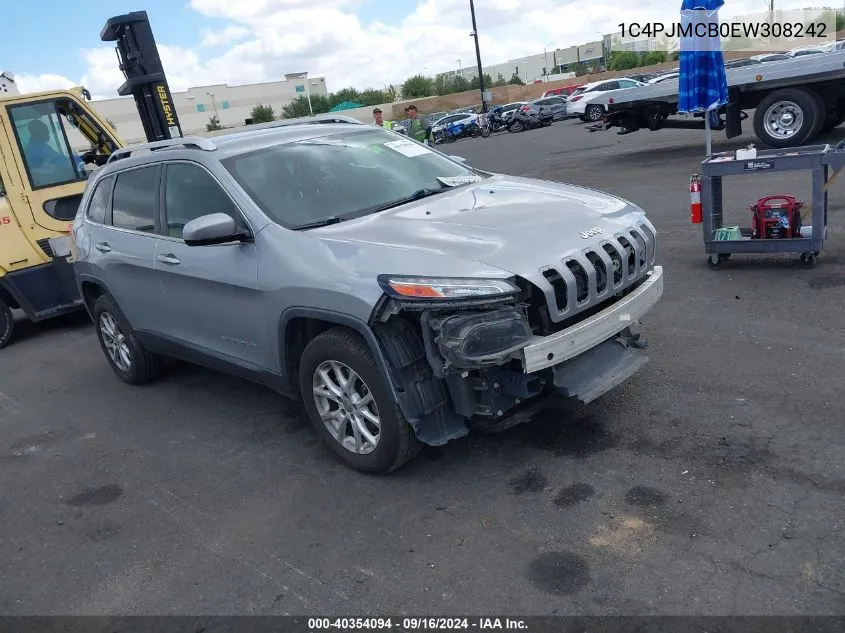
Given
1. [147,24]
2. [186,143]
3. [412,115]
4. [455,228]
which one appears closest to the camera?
[455,228]

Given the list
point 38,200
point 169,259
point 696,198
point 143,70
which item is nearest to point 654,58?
point 143,70

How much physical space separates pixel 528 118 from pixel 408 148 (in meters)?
32.8

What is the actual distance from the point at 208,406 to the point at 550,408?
8.79ft

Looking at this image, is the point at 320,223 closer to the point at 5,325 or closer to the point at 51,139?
the point at 51,139

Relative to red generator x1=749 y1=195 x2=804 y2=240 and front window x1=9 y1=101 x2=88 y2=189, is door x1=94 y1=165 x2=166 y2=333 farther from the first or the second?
red generator x1=749 y1=195 x2=804 y2=240

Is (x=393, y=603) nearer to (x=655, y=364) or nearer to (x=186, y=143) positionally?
(x=655, y=364)

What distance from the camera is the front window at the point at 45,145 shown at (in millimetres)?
8344

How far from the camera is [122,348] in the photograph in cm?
625

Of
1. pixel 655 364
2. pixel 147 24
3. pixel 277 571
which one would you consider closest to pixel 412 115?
pixel 147 24

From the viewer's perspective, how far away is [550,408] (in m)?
4.56

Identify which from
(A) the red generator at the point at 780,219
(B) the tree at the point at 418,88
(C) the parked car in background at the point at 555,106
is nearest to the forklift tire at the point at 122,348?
(A) the red generator at the point at 780,219

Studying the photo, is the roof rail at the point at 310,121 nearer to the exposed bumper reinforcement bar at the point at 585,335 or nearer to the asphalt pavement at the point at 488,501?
the asphalt pavement at the point at 488,501

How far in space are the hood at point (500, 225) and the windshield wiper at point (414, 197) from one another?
0.08 m

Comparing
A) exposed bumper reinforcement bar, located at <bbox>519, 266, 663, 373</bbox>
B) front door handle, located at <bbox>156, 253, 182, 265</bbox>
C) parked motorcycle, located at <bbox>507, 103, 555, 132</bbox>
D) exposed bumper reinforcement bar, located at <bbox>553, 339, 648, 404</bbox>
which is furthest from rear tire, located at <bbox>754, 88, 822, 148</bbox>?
parked motorcycle, located at <bbox>507, 103, 555, 132</bbox>
